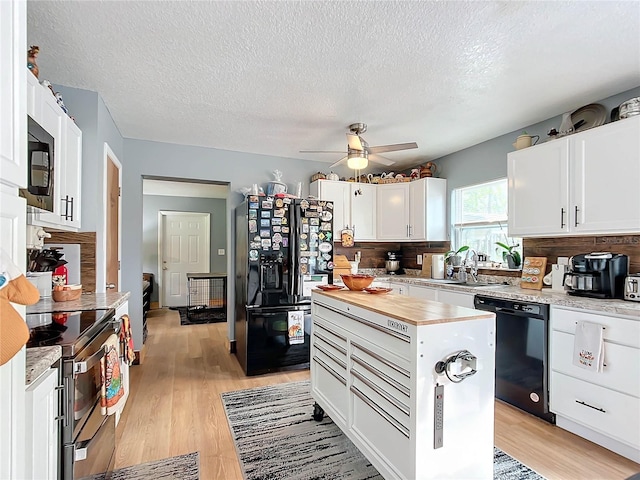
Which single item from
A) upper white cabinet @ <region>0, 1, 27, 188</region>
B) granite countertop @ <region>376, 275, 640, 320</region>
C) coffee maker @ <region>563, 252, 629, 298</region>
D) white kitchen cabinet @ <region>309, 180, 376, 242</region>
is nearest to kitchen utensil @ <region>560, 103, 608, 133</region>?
coffee maker @ <region>563, 252, 629, 298</region>

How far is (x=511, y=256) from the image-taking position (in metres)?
3.52

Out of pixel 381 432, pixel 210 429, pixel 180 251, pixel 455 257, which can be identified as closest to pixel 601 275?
pixel 455 257

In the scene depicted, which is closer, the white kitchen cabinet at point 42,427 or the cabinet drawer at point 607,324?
the white kitchen cabinet at point 42,427

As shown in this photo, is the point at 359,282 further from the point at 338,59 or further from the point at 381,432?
the point at 338,59

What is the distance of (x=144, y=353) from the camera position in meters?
4.05

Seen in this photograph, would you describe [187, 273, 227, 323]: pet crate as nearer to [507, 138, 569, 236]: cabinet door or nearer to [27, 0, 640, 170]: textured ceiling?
[27, 0, 640, 170]: textured ceiling

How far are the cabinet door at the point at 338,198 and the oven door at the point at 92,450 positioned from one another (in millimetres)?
3186

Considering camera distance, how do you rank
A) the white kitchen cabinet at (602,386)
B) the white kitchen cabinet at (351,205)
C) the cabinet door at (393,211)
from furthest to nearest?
the cabinet door at (393,211) → the white kitchen cabinet at (351,205) → the white kitchen cabinet at (602,386)

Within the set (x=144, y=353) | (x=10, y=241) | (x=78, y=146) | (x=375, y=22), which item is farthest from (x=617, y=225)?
(x=144, y=353)

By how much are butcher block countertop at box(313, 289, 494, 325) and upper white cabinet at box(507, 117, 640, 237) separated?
1537mm

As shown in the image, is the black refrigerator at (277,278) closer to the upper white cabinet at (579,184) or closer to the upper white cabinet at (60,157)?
the upper white cabinet at (60,157)

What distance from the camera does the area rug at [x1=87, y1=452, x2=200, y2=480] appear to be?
1.96m

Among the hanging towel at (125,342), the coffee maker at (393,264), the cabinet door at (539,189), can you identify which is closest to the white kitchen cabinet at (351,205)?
the coffee maker at (393,264)

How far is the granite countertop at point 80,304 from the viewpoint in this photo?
2.02 metres
